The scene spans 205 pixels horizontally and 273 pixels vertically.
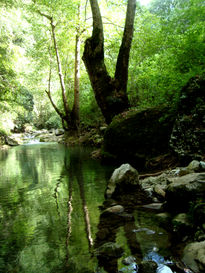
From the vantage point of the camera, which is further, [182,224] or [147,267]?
[182,224]

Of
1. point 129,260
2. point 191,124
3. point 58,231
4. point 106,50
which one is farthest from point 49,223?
point 106,50

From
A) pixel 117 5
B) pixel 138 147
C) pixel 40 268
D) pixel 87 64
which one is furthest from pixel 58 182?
pixel 117 5

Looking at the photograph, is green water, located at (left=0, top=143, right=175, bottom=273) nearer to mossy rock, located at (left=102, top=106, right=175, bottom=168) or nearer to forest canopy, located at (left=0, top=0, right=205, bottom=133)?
mossy rock, located at (left=102, top=106, right=175, bottom=168)

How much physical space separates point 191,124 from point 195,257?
392 centimetres

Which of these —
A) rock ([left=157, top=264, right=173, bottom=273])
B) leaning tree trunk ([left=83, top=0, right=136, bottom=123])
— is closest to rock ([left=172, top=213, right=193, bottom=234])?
rock ([left=157, top=264, right=173, bottom=273])

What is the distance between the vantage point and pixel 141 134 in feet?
23.8

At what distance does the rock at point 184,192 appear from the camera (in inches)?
117

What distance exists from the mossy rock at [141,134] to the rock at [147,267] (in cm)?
485

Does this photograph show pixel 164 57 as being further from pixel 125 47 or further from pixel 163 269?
pixel 163 269

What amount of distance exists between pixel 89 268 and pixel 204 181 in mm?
1830

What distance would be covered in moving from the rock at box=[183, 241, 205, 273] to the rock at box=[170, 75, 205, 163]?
326cm

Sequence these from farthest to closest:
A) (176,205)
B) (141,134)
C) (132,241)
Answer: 1. (141,134)
2. (176,205)
3. (132,241)

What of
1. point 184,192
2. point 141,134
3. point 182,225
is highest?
point 141,134

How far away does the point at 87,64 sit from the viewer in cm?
923
